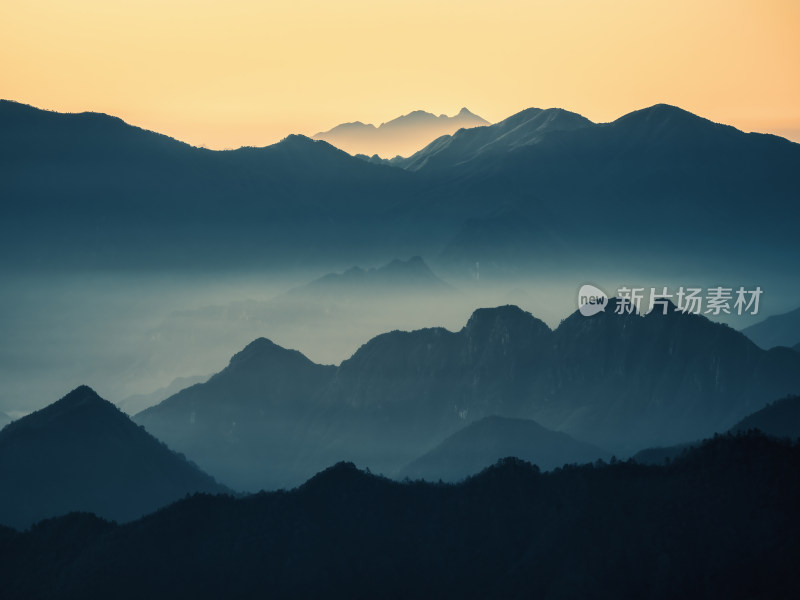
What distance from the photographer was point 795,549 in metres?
199

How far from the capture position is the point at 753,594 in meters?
195

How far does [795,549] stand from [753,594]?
8625 mm
